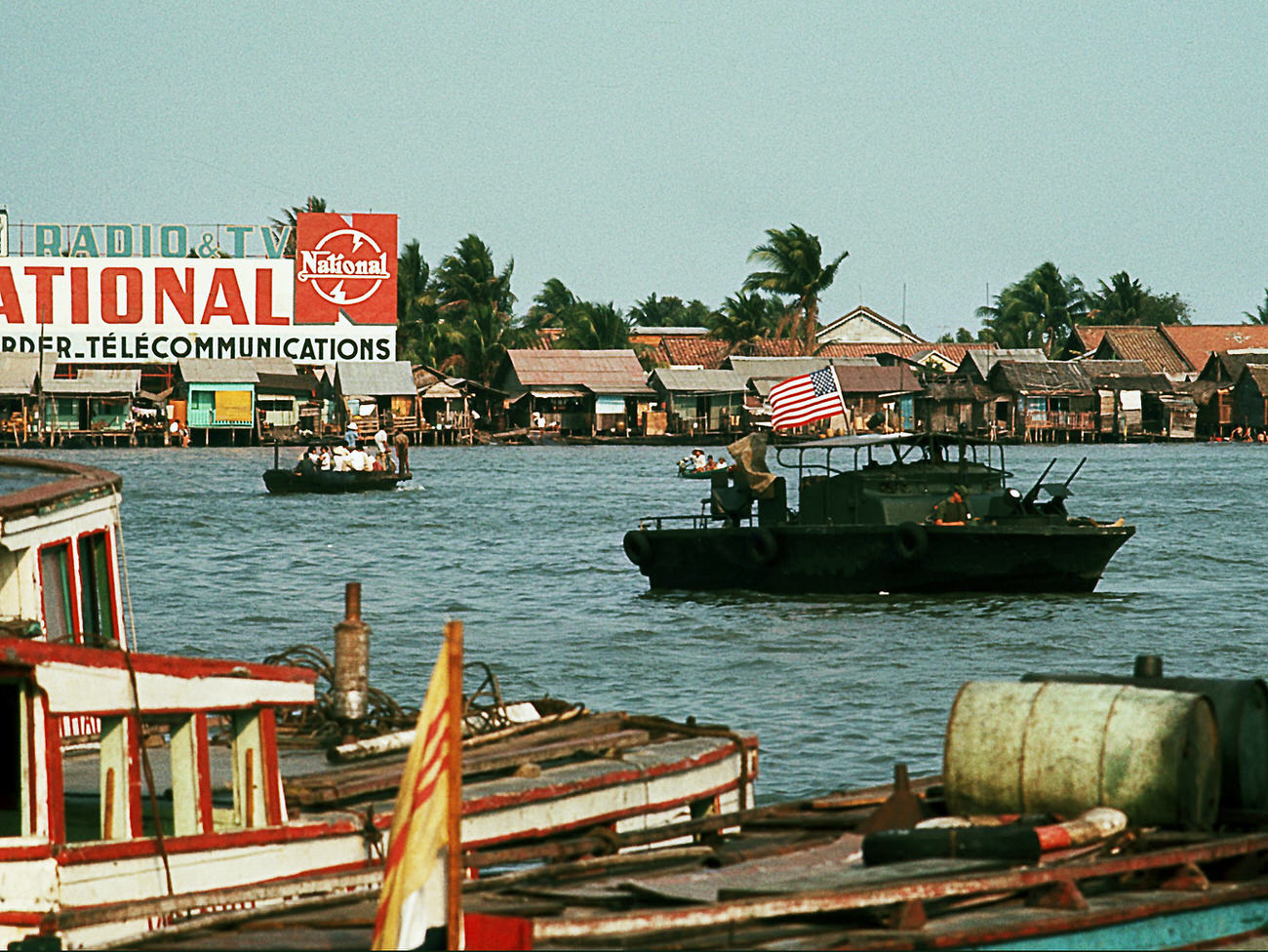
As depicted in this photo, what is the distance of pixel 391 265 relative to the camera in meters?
85.3

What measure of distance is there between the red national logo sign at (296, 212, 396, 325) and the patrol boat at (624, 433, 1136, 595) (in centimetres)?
6019

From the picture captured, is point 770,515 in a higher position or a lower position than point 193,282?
lower

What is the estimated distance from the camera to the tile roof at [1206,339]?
98625 millimetres

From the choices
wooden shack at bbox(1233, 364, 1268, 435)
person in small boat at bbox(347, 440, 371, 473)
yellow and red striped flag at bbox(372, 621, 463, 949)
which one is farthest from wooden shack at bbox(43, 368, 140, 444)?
yellow and red striped flag at bbox(372, 621, 463, 949)

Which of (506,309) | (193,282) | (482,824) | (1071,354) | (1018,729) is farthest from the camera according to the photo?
(506,309)

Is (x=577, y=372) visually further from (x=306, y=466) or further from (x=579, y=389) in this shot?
(x=306, y=466)

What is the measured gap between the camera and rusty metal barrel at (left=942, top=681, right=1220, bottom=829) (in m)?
7.38

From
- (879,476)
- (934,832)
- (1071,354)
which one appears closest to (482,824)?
(934,832)

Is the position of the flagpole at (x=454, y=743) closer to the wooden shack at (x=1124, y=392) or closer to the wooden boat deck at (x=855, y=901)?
the wooden boat deck at (x=855, y=901)

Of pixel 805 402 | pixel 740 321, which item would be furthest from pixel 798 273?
pixel 805 402

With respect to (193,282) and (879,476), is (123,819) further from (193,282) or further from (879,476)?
(193,282)

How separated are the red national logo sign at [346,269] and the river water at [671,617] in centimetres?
3541

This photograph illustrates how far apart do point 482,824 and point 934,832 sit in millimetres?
2557

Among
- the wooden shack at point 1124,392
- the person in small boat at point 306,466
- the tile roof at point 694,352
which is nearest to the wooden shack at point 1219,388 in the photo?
the wooden shack at point 1124,392
